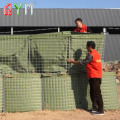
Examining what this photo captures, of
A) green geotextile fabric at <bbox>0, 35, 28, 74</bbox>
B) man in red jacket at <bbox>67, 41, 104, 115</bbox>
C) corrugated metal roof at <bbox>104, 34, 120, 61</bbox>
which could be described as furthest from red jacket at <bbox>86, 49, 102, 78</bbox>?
corrugated metal roof at <bbox>104, 34, 120, 61</bbox>

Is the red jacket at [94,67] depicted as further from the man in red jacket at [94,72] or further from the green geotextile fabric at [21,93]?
the green geotextile fabric at [21,93]

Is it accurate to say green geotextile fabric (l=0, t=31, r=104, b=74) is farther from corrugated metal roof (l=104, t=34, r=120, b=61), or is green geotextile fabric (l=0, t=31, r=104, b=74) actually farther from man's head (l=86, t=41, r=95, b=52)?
corrugated metal roof (l=104, t=34, r=120, b=61)

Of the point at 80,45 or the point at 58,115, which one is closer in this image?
the point at 58,115

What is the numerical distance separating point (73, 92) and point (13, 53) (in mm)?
1659

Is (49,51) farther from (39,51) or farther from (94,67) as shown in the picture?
(94,67)

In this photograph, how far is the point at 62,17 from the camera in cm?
1980

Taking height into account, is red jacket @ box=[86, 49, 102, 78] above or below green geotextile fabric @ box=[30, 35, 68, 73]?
below

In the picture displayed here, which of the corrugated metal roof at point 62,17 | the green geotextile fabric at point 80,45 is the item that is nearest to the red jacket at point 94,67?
the green geotextile fabric at point 80,45

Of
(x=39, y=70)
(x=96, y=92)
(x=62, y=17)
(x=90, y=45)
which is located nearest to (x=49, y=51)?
(x=39, y=70)

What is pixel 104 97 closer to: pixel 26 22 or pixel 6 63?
pixel 6 63

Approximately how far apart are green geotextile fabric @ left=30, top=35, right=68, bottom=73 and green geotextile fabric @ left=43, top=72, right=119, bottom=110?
0.31 metres

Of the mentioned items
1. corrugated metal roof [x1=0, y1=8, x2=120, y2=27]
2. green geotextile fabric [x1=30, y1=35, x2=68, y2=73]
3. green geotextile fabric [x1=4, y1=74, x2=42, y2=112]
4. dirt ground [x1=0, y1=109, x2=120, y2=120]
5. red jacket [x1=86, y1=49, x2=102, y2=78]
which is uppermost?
corrugated metal roof [x1=0, y1=8, x2=120, y2=27]

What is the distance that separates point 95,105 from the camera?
530cm

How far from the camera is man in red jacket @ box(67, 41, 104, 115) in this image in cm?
515
